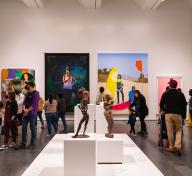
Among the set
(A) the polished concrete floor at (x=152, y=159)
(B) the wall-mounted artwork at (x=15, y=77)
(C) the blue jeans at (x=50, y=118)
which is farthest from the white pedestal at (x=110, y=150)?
(B) the wall-mounted artwork at (x=15, y=77)

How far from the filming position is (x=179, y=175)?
6168 millimetres

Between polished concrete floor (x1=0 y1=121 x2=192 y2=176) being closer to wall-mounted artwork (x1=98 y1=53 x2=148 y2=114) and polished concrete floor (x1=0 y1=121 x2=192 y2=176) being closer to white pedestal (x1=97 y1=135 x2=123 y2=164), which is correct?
white pedestal (x1=97 y1=135 x2=123 y2=164)

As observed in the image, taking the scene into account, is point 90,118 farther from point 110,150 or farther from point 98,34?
point 98,34

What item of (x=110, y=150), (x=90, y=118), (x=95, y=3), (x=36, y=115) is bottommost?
(x=110, y=150)

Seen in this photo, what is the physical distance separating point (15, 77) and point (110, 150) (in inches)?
457

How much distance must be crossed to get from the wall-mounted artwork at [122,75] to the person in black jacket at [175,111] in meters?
9.07

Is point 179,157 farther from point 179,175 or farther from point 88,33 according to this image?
point 88,33

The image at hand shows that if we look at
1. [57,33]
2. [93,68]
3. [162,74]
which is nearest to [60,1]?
[57,33]

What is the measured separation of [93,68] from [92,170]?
494 inches

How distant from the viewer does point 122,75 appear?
17.4 m

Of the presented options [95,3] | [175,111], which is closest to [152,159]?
[175,111]

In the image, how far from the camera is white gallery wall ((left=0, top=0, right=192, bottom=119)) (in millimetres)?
17266

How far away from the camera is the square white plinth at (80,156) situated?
5000mm

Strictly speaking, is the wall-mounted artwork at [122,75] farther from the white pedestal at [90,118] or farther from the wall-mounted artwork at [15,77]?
the white pedestal at [90,118]
